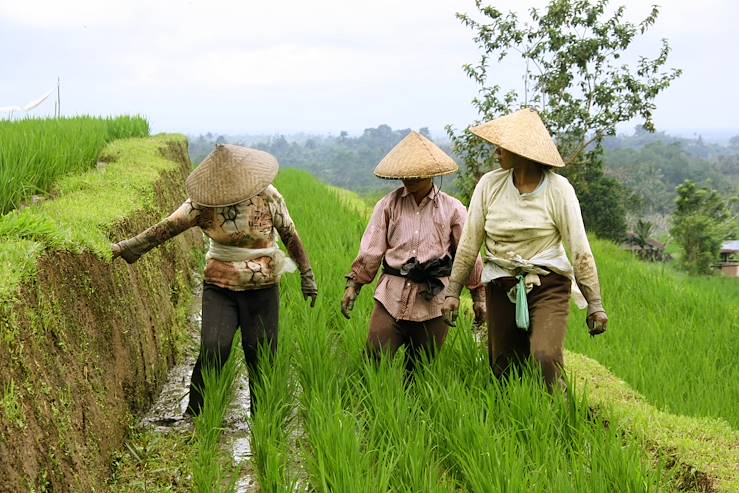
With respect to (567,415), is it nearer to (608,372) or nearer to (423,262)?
(423,262)

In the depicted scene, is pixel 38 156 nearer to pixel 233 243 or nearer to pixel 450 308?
pixel 233 243

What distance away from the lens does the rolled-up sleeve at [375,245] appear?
369 cm

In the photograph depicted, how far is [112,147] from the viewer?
7.27 m

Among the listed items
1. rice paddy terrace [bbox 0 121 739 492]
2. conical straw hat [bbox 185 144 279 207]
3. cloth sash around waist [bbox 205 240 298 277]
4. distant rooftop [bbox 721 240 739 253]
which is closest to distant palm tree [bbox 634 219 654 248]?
distant rooftop [bbox 721 240 739 253]

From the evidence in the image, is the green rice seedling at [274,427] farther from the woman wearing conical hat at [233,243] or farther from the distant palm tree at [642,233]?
the distant palm tree at [642,233]

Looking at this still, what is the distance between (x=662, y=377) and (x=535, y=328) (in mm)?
1302

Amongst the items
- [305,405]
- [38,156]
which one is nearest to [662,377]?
[305,405]

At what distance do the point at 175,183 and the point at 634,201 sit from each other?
28.9 metres

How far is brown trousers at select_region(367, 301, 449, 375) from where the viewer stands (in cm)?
369

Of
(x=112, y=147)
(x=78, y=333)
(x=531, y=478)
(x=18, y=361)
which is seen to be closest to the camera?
(x=18, y=361)

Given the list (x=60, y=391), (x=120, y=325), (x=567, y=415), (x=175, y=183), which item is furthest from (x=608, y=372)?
(x=175, y=183)

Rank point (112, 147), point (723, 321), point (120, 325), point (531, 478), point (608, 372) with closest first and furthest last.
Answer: point (531, 478), point (120, 325), point (608, 372), point (723, 321), point (112, 147)

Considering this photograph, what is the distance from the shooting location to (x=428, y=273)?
361 cm

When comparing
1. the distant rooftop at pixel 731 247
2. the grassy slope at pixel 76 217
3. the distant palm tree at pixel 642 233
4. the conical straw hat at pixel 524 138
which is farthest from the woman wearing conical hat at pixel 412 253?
the distant rooftop at pixel 731 247
